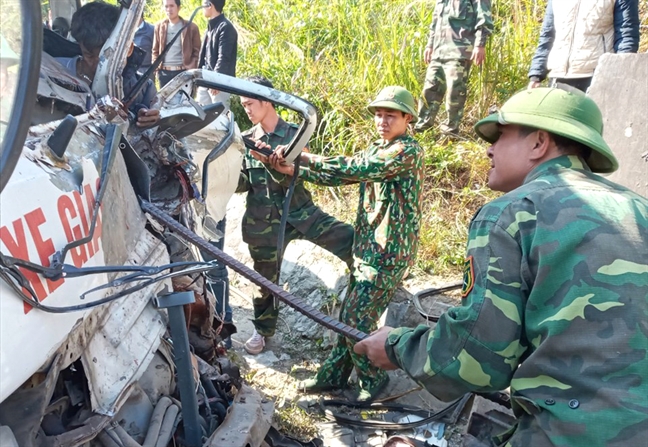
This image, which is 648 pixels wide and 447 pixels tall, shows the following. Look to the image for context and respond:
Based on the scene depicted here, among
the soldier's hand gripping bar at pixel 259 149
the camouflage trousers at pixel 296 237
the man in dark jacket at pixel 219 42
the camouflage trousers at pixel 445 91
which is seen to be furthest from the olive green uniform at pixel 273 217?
the man in dark jacket at pixel 219 42

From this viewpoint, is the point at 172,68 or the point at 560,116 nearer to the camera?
the point at 560,116

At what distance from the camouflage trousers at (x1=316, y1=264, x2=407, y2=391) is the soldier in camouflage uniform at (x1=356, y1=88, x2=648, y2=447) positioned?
213 centimetres

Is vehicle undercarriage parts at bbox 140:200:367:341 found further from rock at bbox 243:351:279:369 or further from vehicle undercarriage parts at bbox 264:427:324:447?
rock at bbox 243:351:279:369

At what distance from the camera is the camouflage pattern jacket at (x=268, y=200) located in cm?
442

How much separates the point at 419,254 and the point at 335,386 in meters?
1.48

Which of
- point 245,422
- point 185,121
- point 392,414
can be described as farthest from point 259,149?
point 245,422

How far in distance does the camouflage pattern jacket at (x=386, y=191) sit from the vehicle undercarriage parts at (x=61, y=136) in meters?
2.14

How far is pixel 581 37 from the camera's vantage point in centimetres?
501

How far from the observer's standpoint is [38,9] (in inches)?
44.6

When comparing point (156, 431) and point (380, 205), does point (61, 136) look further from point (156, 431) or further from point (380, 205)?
point (380, 205)

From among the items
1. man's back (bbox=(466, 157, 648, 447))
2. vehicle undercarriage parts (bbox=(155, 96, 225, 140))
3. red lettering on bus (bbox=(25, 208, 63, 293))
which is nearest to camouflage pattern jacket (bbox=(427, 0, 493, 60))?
vehicle undercarriage parts (bbox=(155, 96, 225, 140))

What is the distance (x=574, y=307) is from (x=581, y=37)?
4.13 m

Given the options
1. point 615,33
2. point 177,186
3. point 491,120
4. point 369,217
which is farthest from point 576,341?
point 615,33

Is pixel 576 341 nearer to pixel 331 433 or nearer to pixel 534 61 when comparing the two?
pixel 331 433
